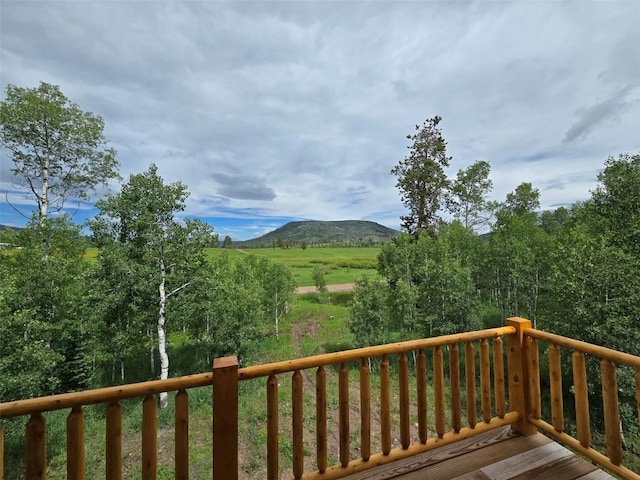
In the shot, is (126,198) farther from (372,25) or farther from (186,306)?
(372,25)

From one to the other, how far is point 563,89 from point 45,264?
53.9 ft

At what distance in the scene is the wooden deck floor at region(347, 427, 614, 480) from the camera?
6.53ft

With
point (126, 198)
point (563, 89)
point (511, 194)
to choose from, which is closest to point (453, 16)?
point (563, 89)

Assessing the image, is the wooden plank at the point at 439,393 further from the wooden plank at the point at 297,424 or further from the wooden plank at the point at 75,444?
the wooden plank at the point at 75,444

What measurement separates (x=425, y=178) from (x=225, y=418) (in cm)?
1469

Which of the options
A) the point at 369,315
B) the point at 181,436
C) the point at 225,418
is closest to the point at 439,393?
the point at 225,418

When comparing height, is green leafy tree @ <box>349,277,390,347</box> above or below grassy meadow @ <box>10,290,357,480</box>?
above

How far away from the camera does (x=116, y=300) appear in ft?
27.0

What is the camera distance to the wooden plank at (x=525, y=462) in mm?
2006

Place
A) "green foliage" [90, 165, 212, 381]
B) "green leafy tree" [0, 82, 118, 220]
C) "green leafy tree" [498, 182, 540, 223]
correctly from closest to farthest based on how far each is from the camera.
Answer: "green foliage" [90, 165, 212, 381] < "green leafy tree" [0, 82, 118, 220] < "green leafy tree" [498, 182, 540, 223]

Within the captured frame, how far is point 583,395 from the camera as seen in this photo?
2111 mm

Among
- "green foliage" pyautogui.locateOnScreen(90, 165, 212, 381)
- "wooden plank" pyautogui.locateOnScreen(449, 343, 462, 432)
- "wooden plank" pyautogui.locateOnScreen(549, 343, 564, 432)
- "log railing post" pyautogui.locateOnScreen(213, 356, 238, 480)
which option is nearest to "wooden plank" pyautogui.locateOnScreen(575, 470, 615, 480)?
"wooden plank" pyautogui.locateOnScreen(549, 343, 564, 432)

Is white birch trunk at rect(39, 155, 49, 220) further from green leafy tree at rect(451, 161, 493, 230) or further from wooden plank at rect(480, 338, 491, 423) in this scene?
green leafy tree at rect(451, 161, 493, 230)

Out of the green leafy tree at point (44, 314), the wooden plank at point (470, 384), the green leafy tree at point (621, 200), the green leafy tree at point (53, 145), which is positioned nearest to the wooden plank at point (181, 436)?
the wooden plank at point (470, 384)
